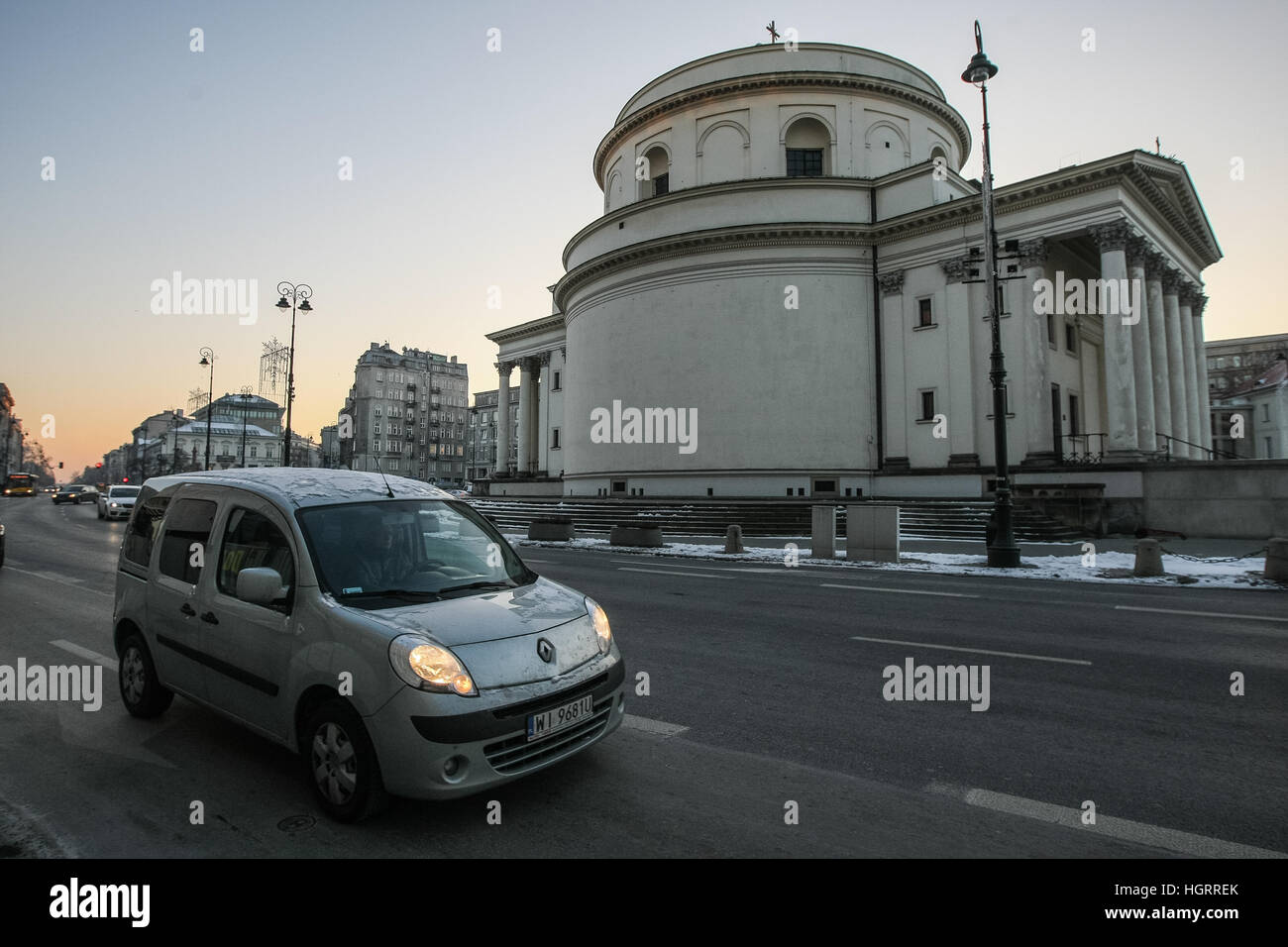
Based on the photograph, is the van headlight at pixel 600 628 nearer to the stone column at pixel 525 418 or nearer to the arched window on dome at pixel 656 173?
the arched window on dome at pixel 656 173

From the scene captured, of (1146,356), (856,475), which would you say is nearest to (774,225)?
(856,475)

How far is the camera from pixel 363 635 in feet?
11.5

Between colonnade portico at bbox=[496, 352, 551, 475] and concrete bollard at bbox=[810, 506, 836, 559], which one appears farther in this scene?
colonnade portico at bbox=[496, 352, 551, 475]

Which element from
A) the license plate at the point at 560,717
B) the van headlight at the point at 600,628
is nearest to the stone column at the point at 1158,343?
the van headlight at the point at 600,628

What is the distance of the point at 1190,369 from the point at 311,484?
4160 cm

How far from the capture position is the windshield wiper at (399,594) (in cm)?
388

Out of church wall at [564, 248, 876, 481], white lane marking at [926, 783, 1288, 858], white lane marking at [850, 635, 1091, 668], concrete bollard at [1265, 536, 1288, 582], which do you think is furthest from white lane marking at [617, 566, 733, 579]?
church wall at [564, 248, 876, 481]

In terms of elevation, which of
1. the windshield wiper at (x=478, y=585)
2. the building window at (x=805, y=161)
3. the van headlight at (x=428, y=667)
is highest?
the building window at (x=805, y=161)

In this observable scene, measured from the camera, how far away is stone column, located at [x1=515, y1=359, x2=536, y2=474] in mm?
51844

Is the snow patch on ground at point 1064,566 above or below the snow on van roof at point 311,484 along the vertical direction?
below

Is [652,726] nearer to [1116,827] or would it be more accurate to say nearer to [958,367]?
[1116,827]

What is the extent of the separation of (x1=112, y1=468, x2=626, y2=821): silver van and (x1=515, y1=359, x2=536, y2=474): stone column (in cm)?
4670

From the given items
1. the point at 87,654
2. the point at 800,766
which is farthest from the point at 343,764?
the point at 87,654

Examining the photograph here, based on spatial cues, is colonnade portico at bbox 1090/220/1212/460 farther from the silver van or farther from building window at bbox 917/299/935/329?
the silver van
